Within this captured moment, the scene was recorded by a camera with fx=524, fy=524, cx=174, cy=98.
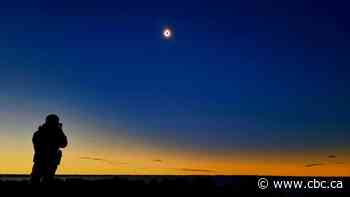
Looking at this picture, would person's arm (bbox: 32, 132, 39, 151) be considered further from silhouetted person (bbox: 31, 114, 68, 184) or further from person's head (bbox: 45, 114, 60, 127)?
person's head (bbox: 45, 114, 60, 127)

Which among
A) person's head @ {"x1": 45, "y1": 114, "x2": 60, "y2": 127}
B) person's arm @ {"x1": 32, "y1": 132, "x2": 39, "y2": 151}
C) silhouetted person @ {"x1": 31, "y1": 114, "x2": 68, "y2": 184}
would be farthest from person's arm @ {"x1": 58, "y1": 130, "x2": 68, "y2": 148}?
person's arm @ {"x1": 32, "y1": 132, "x2": 39, "y2": 151}

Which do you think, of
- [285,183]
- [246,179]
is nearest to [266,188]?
[285,183]

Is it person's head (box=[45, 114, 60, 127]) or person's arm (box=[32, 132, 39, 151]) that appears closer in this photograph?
person's head (box=[45, 114, 60, 127])

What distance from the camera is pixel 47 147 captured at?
2078 cm

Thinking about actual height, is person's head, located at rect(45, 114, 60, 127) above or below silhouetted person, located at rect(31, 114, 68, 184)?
above

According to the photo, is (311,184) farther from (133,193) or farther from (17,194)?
(17,194)

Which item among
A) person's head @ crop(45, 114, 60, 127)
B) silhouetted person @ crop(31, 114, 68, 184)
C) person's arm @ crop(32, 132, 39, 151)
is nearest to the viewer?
person's head @ crop(45, 114, 60, 127)

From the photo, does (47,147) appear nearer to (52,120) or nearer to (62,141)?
(62,141)

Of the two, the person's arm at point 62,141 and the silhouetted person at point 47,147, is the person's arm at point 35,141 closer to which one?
the silhouetted person at point 47,147

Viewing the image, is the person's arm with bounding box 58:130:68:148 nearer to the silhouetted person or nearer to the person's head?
the silhouetted person

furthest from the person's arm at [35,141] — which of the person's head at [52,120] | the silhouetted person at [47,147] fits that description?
the person's head at [52,120]

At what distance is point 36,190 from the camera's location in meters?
20.0

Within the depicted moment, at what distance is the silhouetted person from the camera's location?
67.6 feet

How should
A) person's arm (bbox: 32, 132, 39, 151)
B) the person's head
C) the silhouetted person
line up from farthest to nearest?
person's arm (bbox: 32, 132, 39, 151) < the silhouetted person < the person's head
